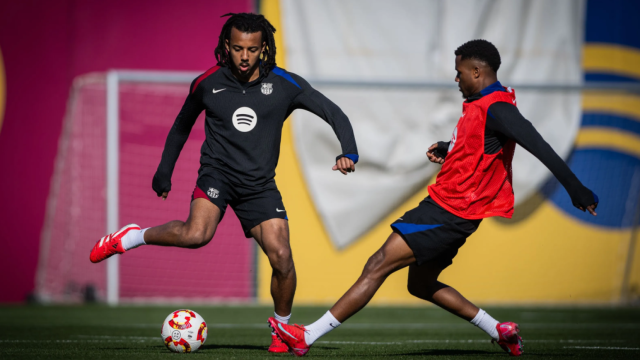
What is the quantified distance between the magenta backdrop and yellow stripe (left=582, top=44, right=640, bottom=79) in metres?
6.09

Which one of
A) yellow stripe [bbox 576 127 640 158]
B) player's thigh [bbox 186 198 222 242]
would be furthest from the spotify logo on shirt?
yellow stripe [bbox 576 127 640 158]

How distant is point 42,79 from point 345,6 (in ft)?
13.1

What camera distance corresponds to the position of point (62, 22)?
9578mm

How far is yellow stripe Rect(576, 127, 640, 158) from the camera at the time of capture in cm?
1012

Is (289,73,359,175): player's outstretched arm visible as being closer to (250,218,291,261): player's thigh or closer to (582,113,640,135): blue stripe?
(250,218,291,261): player's thigh

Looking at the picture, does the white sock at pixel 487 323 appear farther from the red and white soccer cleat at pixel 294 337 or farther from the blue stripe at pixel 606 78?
the blue stripe at pixel 606 78

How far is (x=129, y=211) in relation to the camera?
9.61m

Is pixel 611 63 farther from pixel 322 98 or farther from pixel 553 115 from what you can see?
pixel 322 98

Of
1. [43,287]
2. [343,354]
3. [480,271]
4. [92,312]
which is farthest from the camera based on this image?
[480,271]

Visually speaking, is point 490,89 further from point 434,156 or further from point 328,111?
point 328,111

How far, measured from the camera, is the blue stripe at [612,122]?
10.2 m

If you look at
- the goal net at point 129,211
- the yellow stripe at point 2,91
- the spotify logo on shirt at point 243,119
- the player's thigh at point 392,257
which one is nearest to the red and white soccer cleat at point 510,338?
the player's thigh at point 392,257

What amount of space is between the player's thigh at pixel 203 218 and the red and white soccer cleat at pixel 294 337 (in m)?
0.72

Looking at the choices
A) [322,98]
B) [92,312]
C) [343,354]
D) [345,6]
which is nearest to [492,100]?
[322,98]
